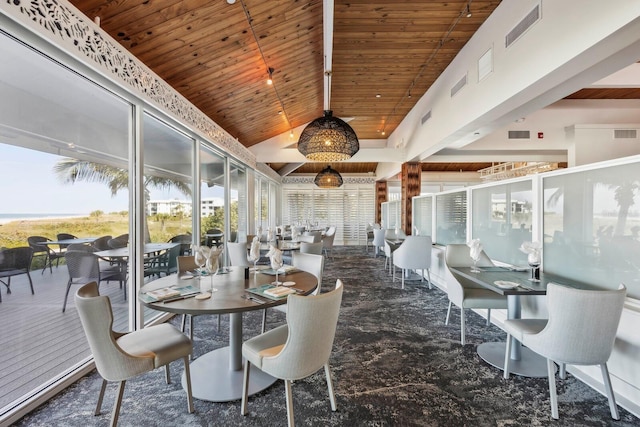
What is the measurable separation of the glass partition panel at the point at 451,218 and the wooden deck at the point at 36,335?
4979 mm

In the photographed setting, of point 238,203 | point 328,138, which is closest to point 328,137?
point 328,138

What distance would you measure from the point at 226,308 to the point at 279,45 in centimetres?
344

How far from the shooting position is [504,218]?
11.9 ft

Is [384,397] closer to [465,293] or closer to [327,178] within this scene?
[465,293]

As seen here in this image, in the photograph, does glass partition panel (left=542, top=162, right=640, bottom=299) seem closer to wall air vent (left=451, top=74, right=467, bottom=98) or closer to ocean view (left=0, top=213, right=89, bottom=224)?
wall air vent (left=451, top=74, right=467, bottom=98)

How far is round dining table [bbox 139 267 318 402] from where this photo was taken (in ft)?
5.83

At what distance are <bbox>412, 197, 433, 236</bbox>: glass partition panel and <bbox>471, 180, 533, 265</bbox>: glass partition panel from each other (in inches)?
62.7

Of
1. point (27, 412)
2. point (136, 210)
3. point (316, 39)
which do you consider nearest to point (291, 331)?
point (27, 412)

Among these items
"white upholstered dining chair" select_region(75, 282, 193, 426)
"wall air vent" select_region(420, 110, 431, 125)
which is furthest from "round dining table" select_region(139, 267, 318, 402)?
"wall air vent" select_region(420, 110, 431, 125)

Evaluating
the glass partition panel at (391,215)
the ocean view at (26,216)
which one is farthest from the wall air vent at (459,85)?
the ocean view at (26,216)

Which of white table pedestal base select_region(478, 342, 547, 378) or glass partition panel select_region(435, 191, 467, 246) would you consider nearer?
white table pedestal base select_region(478, 342, 547, 378)

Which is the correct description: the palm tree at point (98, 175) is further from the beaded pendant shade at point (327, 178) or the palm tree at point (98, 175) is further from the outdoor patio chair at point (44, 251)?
the beaded pendant shade at point (327, 178)

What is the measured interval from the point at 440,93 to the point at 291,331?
4.86 m

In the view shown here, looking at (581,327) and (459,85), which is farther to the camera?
(459,85)
